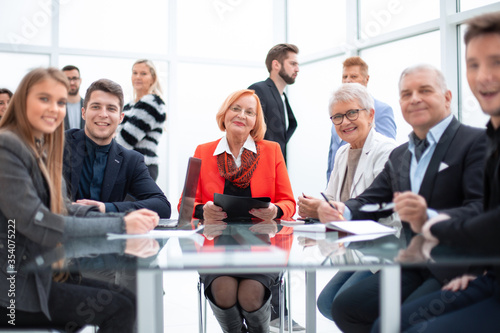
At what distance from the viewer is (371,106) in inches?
97.0

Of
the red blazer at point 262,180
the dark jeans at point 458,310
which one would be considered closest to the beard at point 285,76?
the red blazer at point 262,180

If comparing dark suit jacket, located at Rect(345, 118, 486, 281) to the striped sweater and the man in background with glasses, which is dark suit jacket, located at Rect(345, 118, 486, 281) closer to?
the man in background with glasses

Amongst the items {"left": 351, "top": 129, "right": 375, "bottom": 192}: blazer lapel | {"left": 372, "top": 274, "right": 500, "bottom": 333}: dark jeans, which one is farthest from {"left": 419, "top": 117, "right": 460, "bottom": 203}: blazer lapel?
{"left": 351, "top": 129, "right": 375, "bottom": 192}: blazer lapel

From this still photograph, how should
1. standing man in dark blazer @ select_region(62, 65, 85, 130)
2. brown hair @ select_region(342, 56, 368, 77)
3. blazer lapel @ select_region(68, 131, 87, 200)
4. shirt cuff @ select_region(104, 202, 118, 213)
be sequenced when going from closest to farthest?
1. shirt cuff @ select_region(104, 202, 118, 213)
2. blazer lapel @ select_region(68, 131, 87, 200)
3. brown hair @ select_region(342, 56, 368, 77)
4. standing man in dark blazer @ select_region(62, 65, 85, 130)

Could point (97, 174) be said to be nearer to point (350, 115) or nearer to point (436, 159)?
point (350, 115)

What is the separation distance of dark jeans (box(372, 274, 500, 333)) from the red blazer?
3.40 feet

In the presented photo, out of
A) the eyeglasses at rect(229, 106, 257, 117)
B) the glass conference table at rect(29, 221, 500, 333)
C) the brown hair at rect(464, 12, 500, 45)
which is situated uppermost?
the brown hair at rect(464, 12, 500, 45)

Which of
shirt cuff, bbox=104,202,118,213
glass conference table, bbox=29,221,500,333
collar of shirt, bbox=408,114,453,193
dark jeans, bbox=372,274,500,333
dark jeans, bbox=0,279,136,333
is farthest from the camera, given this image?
shirt cuff, bbox=104,202,118,213

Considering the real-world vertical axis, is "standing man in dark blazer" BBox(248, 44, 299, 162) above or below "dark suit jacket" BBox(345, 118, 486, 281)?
above

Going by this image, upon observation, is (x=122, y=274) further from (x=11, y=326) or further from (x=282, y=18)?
(x=282, y=18)

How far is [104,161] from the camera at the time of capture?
2418 millimetres

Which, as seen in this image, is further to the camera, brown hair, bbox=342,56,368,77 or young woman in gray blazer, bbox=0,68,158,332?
brown hair, bbox=342,56,368,77

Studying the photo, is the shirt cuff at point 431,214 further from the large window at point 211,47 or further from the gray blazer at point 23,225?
the large window at point 211,47

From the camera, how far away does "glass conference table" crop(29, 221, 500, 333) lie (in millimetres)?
1312
